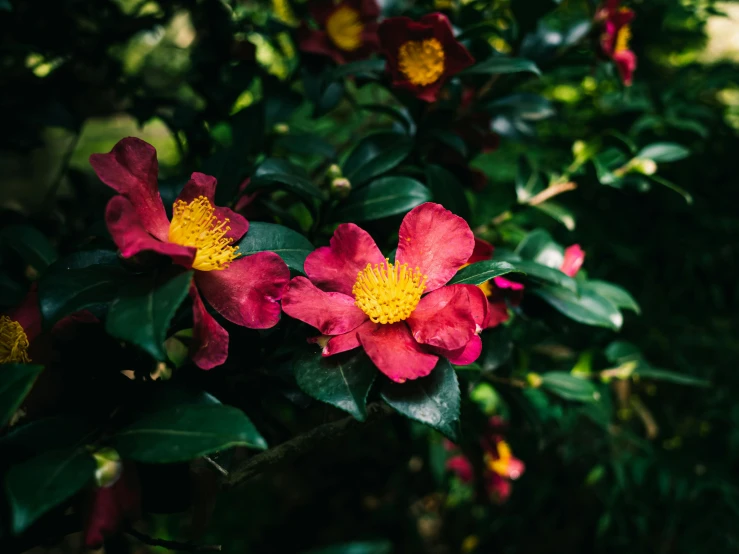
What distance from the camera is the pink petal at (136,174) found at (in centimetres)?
50

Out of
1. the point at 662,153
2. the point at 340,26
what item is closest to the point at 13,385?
the point at 340,26

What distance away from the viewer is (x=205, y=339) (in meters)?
0.51

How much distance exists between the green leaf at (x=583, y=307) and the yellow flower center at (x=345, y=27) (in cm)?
57

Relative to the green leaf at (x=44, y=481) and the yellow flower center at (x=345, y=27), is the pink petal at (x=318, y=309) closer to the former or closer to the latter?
the green leaf at (x=44, y=481)

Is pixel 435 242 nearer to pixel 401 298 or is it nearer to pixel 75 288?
pixel 401 298

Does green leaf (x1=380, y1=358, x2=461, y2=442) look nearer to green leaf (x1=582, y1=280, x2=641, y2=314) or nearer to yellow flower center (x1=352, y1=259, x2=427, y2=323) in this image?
yellow flower center (x1=352, y1=259, x2=427, y2=323)

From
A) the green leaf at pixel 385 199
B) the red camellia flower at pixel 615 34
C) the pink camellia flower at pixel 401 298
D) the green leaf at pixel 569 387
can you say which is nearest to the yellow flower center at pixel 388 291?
the pink camellia flower at pixel 401 298

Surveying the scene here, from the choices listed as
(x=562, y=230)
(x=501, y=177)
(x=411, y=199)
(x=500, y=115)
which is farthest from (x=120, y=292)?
(x=501, y=177)

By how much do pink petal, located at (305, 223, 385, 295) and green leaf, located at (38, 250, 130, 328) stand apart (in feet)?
0.63

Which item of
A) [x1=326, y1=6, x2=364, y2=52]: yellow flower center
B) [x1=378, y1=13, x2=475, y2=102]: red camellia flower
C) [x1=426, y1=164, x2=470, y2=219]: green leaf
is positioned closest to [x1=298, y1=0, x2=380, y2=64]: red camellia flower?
[x1=326, y1=6, x2=364, y2=52]: yellow flower center

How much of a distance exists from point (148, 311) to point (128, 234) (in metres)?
0.07

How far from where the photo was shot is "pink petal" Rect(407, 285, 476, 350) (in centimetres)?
52

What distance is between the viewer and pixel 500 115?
3.42ft

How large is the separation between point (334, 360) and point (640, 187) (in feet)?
2.20
